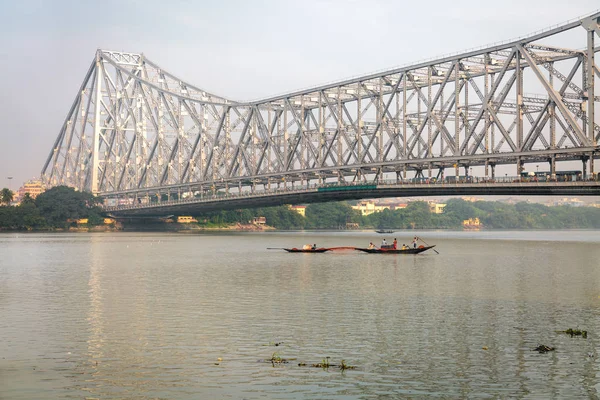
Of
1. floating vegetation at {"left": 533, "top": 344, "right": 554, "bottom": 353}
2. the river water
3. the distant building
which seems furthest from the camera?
the distant building

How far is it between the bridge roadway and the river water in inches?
1555

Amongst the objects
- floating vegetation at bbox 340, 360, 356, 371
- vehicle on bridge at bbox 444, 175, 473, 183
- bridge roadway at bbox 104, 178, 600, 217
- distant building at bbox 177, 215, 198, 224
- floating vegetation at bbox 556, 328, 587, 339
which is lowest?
floating vegetation at bbox 340, 360, 356, 371

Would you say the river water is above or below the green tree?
below

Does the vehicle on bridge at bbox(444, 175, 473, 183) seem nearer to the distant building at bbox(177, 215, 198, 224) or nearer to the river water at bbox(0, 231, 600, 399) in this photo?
the river water at bbox(0, 231, 600, 399)

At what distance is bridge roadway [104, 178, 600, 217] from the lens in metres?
84.4

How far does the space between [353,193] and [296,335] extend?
89.1 metres

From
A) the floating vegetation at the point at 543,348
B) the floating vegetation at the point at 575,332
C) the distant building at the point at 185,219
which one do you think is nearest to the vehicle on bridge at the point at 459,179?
the floating vegetation at the point at 575,332

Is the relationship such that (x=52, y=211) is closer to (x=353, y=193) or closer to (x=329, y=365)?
(x=353, y=193)

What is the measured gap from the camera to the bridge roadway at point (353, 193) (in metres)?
84.4

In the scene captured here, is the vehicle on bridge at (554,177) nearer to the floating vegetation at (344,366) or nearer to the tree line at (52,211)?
the floating vegetation at (344,366)

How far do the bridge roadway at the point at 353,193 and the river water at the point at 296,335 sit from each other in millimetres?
39510

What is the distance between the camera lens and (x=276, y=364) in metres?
19.8

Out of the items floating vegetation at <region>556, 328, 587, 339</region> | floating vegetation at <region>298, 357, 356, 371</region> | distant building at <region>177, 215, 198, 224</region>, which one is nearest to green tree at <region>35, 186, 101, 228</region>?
distant building at <region>177, 215, 198, 224</region>

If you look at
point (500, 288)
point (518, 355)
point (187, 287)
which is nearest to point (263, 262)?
point (187, 287)
